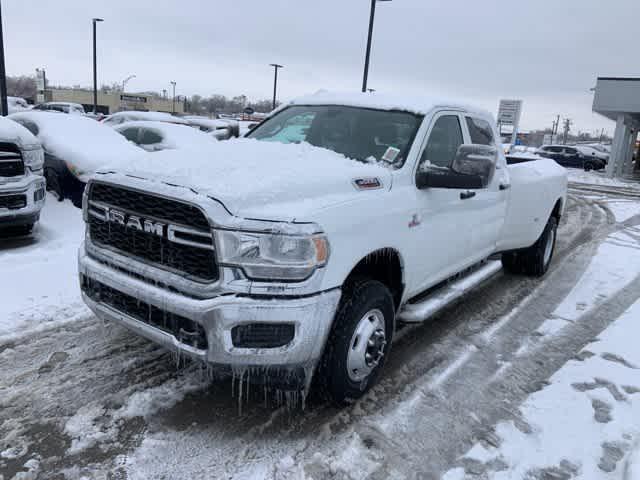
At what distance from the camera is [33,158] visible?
640 centimetres

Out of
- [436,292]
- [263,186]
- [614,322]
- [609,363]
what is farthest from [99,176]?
[614,322]

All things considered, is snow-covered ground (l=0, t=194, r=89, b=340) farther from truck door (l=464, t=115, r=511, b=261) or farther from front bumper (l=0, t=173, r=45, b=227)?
truck door (l=464, t=115, r=511, b=261)

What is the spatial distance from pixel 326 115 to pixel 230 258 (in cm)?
214

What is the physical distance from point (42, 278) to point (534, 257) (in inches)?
223

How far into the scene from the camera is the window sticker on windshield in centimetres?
378

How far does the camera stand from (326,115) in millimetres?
4430

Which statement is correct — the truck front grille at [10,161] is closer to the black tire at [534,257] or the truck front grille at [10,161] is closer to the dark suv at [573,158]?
the black tire at [534,257]

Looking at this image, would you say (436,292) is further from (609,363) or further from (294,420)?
(294,420)

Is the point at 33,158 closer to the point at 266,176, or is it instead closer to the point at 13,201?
the point at 13,201

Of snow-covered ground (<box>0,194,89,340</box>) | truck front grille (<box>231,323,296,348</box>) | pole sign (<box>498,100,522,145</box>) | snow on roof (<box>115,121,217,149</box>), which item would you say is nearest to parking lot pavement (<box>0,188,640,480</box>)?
snow-covered ground (<box>0,194,89,340</box>)

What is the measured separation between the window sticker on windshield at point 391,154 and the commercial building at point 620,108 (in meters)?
26.7

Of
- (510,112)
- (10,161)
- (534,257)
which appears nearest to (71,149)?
(10,161)

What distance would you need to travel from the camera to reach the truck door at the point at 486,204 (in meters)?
4.69

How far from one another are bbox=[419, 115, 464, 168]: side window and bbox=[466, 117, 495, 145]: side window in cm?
26
